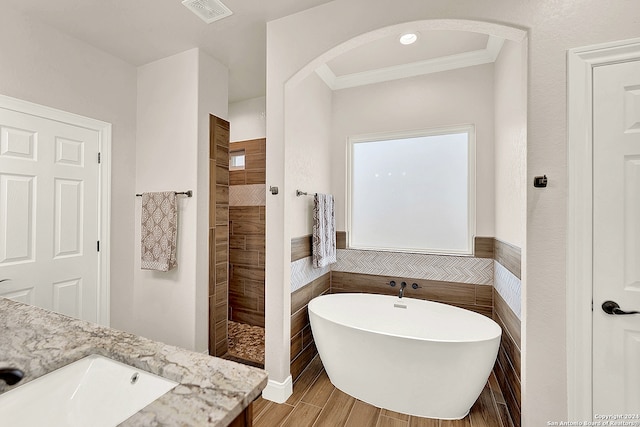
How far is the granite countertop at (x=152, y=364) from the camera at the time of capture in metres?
0.63

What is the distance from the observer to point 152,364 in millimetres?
803

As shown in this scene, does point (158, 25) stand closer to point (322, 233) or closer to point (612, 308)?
point (322, 233)

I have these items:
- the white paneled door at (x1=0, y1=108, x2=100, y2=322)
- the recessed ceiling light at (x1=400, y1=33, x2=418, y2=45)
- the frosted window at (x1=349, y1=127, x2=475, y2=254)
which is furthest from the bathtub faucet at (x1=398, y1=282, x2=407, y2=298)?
the white paneled door at (x1=0, y1=108, x2=100, y2=322)

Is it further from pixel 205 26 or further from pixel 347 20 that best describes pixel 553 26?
pixel 205 26

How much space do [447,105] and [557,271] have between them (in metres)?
1.85

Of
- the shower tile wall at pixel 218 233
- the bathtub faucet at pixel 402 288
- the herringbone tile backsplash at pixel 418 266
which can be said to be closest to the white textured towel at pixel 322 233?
the herringbone tile backsplash at pixel 418 266

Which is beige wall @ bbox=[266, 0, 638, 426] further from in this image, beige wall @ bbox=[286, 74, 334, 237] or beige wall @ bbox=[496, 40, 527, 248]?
beige wall @ bbox=[286, 74, 334, 237]

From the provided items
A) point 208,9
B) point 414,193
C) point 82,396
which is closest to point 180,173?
point 208,9

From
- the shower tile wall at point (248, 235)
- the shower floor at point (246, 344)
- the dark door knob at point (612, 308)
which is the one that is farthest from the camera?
the shower tile wall at point (248, 235)

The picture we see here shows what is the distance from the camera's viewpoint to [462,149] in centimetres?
265

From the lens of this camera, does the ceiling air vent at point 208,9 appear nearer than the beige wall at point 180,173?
Yes

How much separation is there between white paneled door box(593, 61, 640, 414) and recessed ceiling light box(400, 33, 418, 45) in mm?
1336

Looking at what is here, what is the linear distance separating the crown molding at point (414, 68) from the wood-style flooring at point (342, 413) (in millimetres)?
2666

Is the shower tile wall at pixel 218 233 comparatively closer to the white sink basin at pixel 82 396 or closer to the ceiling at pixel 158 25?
the ceiling at pixel 158 25
